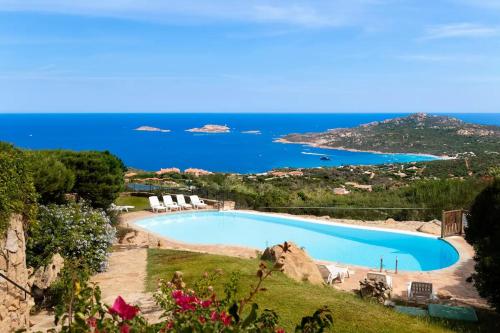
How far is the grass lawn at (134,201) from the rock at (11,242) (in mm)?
12714

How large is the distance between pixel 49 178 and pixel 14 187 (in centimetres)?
329

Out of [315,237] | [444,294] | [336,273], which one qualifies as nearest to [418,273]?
[444,294]

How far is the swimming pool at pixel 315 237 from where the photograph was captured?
13.6 meters

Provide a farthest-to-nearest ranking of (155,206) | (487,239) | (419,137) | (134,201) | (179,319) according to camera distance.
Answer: (419,137), (134,201), (155,206), (487,239), (179,319)

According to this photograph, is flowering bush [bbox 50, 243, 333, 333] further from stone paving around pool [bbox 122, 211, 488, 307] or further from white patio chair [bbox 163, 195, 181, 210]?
white patio chair [bbox 163, 195, 181, 210]

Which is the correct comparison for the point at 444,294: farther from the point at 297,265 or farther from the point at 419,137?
the point at 419,137

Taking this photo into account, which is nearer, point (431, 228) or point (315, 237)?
point (431, 228)

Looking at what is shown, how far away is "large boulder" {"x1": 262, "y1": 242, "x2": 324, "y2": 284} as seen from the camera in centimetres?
927

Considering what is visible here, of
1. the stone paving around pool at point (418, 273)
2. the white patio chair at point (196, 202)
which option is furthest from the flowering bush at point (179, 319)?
the white patio chair at point (196, 202)

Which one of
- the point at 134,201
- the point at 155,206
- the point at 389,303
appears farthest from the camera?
the point at 134,201

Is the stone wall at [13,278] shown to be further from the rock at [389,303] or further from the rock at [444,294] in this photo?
the rock at [444,294]

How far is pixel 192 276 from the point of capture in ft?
28.9

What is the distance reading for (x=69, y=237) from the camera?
8688 mm

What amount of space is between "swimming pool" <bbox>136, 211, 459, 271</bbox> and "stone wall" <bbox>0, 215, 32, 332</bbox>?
9422 mm
